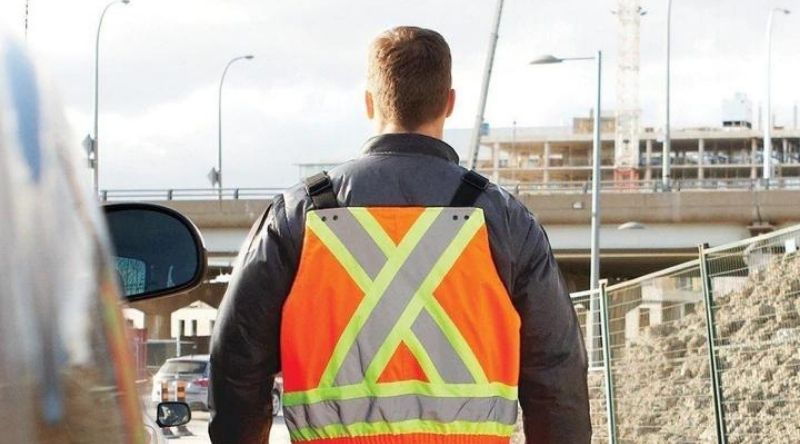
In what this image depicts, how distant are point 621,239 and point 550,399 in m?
60.0

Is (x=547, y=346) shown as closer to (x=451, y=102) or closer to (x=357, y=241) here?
(x=357, y=241)

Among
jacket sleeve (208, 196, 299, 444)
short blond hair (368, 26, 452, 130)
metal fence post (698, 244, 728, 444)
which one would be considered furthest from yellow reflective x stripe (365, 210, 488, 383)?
metal fence post (698, 244, 728, 444)

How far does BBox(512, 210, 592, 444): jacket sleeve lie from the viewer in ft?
12.2

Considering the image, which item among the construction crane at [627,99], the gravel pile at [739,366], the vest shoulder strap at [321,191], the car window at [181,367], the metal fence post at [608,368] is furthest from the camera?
the construction crane at [627,99]

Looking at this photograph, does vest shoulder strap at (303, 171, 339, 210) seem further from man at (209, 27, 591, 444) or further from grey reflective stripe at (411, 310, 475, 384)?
grey reflective stripe at (411, 310, 475, 384)

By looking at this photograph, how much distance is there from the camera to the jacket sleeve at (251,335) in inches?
142

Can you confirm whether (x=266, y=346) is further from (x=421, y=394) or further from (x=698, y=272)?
(x=698, y=272)

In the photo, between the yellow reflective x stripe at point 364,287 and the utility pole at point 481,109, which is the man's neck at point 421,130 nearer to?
the yellow reflective x stripe at point 364,287

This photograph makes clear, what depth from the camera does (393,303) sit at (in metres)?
3.58

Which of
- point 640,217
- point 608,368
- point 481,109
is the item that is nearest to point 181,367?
point 481,109

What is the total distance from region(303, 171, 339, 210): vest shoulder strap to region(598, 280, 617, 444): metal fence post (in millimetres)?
10788

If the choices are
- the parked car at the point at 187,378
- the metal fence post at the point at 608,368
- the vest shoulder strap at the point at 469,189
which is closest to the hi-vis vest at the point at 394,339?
the vest shoulder strap at the point at 469,189

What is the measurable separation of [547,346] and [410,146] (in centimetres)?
53

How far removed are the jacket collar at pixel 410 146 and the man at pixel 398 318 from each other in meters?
0.02
